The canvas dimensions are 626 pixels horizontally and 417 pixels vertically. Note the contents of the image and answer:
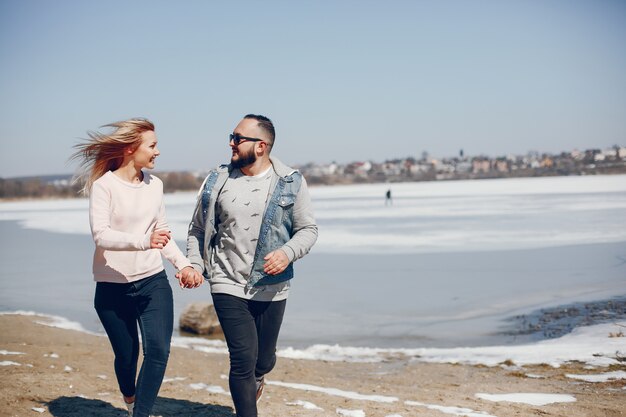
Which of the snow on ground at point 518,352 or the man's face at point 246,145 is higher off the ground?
the man's face at point 246,145

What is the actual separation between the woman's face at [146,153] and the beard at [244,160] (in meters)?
0.46

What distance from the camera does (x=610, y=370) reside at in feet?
21.4

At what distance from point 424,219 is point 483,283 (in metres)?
17.5

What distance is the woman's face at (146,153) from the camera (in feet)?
13.1

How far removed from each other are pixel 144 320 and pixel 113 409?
145 centimetres

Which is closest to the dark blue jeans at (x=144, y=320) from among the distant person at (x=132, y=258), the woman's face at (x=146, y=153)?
the distant person at (x=132, y=258)

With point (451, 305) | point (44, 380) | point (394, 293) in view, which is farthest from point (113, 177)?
point (394, 293)

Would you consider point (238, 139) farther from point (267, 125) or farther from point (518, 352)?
point (518, 352)

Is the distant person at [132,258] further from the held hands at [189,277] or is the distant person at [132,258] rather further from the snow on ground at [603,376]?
the snow on ground at [603,376]

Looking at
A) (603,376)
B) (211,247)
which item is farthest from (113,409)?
(603,376)

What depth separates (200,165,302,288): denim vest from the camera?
154 inches

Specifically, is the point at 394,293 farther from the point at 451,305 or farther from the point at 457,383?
the point at 457,383

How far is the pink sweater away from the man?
220 mm

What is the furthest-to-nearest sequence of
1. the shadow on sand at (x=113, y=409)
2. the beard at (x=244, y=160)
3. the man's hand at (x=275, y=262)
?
the shadow on sand at (x=113, y=409)
the beard at (x=244, y=160)
the man's hand at (x=275, y=262)
